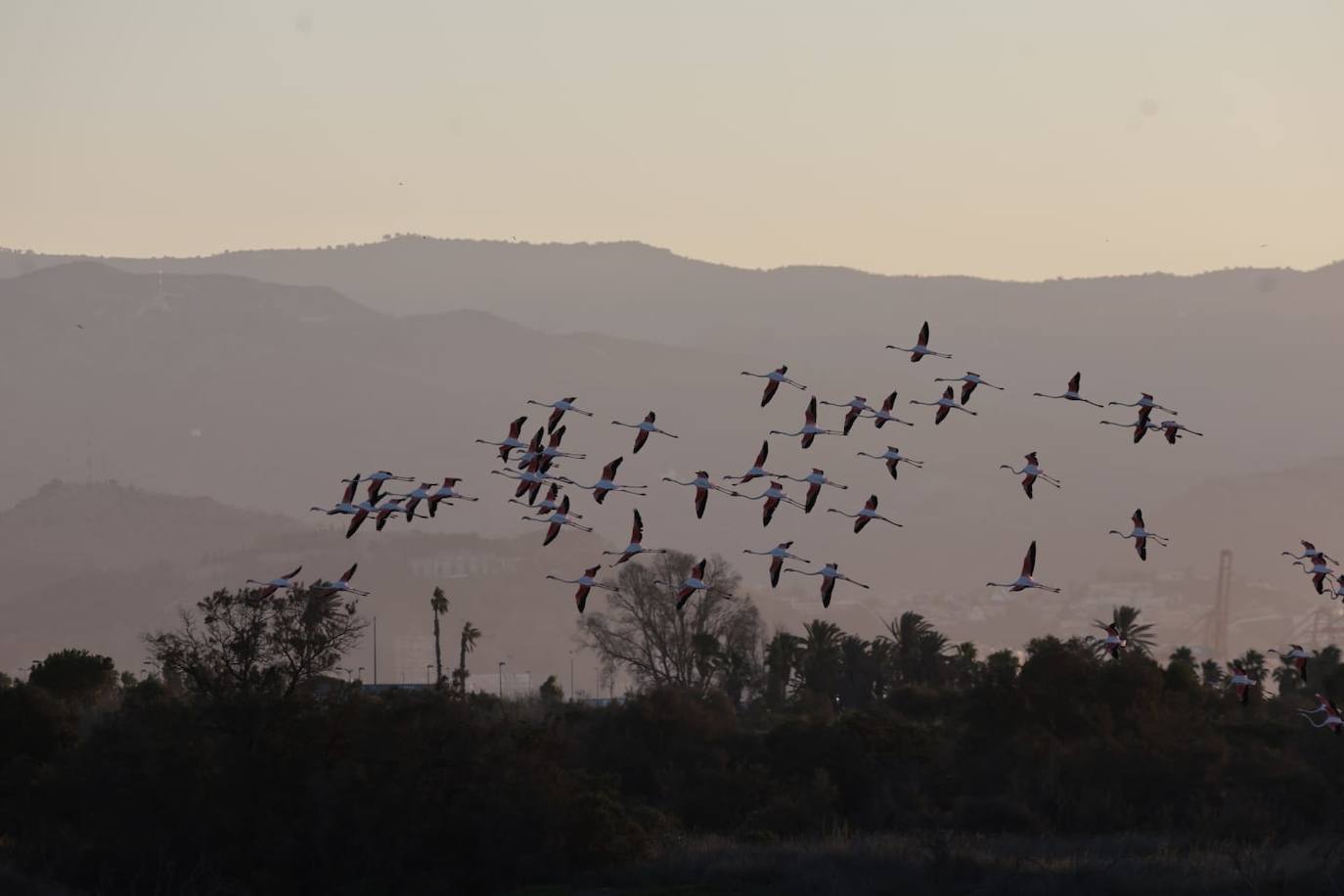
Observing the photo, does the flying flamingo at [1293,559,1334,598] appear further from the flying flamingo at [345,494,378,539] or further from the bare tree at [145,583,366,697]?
the bare tree at [145,583,366,697]

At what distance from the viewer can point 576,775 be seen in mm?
83938

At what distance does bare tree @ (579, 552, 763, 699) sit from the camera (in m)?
158

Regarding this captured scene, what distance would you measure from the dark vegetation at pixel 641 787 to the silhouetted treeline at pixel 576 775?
133mm

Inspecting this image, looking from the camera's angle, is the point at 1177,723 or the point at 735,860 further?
the point at 1177,723

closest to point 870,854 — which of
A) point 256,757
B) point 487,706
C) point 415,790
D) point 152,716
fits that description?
point 415,790

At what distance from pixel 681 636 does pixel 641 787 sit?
61.3 m

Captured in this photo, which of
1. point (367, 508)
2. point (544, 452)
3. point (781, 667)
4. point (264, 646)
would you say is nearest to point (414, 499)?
point (367, 508)

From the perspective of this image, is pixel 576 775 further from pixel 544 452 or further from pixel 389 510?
pixel 544 452

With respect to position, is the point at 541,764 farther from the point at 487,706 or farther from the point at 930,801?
the point at 487,706

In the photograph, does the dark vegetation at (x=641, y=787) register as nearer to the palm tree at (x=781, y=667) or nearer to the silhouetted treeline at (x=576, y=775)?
the silhouetted treeline at (x=576, y=775)

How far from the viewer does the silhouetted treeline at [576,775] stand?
75188 millimetres

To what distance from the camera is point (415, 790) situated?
76.2 metres

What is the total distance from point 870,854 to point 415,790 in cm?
1648

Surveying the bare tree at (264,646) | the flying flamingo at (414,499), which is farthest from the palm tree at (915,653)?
the flying flamingo at (414,499)
